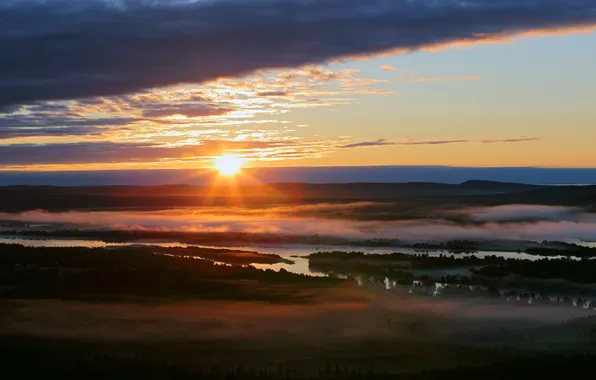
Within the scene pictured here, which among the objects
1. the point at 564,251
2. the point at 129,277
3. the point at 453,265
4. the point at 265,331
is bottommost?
the point at 265,331

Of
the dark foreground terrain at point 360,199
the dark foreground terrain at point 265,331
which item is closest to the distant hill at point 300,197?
the dark foreground terrain at point 360,199

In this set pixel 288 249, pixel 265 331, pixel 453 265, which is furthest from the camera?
pixel 288 249

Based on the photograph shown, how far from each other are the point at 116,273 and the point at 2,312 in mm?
9901

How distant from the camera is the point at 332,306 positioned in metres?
26.7

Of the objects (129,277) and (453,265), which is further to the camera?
(453,265)

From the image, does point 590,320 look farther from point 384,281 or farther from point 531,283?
point 384,281

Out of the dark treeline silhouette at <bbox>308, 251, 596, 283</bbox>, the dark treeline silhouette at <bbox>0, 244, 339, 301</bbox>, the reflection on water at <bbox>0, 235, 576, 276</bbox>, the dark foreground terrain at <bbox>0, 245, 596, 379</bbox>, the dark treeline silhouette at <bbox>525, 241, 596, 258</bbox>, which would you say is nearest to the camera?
the dark foreground terrain at <bbox>0, 245, 596, 379</bbox>

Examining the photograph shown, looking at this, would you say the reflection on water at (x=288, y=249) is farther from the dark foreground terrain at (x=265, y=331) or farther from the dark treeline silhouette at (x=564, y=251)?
the dark foreground terrain at (x=265, y=331)

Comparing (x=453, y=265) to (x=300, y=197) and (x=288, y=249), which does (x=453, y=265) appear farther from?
(x=300, y=197)

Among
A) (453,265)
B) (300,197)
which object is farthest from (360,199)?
(453,265)

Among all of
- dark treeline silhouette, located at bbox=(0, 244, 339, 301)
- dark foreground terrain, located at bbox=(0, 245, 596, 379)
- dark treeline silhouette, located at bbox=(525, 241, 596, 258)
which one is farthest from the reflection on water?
dark foreground terrain, located at bbox=(0, 245, 596, 379)

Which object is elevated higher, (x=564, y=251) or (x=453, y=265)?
(x=564, y=251)

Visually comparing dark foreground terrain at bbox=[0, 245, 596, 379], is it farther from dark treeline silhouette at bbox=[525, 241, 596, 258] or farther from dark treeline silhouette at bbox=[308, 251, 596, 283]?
dark treeline silhouette at bbox=[525, 241, 596, 258]

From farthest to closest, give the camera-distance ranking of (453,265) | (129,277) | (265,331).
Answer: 1. (453,265)
2. (129,277)
3. (265,331)
